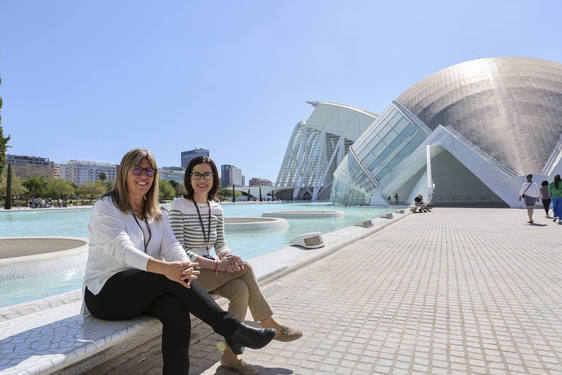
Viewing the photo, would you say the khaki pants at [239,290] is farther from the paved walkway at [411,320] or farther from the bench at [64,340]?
the bench at [64,340]

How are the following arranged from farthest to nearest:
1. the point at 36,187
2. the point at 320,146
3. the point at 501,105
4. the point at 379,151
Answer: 1. the point at 320,146
2. the point at 36,187
3. the point at 379,151
4. the point at 501,105

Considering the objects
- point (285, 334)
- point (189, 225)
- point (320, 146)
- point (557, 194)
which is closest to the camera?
point (285, 334)

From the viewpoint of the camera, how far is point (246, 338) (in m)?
2.32

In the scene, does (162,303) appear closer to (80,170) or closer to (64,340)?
(64,340)

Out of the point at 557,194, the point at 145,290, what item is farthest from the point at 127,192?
the point at 557,194

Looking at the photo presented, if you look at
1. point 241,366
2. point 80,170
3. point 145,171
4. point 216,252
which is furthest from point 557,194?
point 80,170

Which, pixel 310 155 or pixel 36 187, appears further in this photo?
pixel 310 155

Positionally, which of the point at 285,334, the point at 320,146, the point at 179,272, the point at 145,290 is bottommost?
the point at 285,334

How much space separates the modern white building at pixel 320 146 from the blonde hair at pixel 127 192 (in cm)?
5877

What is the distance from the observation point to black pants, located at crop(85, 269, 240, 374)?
2246mm

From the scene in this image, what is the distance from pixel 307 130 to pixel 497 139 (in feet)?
149

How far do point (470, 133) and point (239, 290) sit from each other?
3110 cm

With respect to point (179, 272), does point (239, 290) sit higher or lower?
lower

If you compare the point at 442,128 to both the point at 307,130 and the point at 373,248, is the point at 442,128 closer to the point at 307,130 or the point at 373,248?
the point at 373,248
